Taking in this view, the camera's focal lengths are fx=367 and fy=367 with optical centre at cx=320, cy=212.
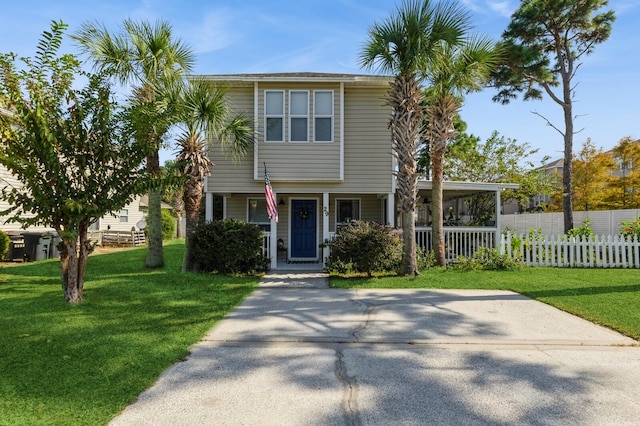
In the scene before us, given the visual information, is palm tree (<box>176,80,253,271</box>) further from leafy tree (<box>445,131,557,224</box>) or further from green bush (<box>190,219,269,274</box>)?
leafy tree (<box>445,131,557,224</box>)

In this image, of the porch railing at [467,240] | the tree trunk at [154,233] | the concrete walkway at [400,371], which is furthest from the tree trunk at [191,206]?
the porch railing at [467,240]

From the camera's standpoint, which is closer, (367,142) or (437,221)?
(437,221)

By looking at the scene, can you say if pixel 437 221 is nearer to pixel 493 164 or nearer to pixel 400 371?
pixel 400 371

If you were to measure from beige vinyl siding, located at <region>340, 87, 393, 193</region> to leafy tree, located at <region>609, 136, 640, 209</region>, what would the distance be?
20452mm

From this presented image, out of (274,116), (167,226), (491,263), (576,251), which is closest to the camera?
(491,263)

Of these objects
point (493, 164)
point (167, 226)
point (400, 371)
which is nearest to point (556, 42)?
point (493, 164)

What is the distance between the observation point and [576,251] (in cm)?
1152

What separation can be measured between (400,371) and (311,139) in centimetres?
877

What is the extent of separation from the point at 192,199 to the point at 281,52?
5.34 meters

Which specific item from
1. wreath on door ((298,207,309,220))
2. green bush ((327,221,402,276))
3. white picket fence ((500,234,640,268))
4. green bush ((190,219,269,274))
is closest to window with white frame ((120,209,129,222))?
wreath on door ((298,207,309,220))

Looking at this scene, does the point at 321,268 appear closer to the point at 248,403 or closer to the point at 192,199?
the point at 192,199

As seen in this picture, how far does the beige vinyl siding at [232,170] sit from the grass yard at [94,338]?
3.60 meters

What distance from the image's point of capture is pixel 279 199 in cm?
1351

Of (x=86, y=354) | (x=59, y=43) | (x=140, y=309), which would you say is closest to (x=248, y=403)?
(x=86, y=354)
